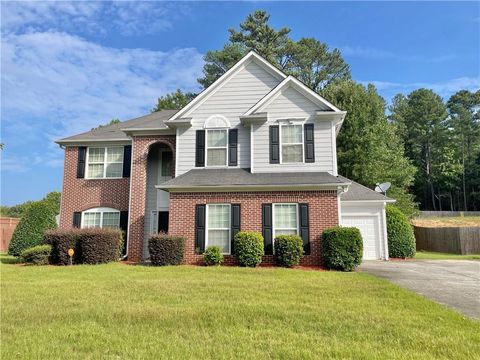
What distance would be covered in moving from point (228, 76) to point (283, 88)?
2.58 metres

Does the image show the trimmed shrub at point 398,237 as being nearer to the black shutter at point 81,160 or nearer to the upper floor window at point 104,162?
the upper floor window at point 104,162

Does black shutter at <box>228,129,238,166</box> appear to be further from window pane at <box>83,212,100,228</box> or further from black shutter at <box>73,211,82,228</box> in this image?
black shutter at <box>73,211,82,228</box>

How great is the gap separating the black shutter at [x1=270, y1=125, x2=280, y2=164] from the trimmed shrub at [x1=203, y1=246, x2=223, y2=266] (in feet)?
14.2

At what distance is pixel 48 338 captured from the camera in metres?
5.23

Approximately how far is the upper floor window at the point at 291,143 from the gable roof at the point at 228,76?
94.8 inches

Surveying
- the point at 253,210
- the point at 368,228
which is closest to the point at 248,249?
the point at 253,210

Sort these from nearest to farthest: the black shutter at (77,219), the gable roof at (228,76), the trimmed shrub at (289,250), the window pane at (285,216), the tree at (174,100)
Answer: the trimmed shrub at (289,250) → the window pane at (285,216) → the gable roof at (228,76) → the black shutter at (77,219) → the tree at (174,100)

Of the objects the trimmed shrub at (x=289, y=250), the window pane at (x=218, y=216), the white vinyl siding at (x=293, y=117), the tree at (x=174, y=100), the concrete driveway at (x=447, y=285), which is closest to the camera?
the concrete driveway at (x=447, y=285)

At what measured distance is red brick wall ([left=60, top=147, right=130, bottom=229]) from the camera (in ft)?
56.6

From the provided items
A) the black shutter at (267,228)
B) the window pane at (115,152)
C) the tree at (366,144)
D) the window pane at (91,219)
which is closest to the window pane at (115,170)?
the window pane at (115,152)

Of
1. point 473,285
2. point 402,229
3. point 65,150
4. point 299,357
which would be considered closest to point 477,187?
point 402,229

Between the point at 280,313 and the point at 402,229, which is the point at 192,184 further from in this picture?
the point at 402,229

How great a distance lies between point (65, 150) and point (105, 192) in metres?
3.04

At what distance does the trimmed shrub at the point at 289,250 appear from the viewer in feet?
42.4
